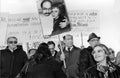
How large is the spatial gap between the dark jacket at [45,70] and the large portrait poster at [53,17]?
A: 5.55 ft

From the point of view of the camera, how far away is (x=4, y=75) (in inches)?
228

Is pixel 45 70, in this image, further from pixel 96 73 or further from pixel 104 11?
pixel 104 11

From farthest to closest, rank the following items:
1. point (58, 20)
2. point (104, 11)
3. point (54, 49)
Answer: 1. point (104, 11)
2. point (54, 49)
3. point (58, 20)

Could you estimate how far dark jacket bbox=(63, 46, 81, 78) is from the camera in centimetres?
566

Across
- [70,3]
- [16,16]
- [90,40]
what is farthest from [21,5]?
[90,40]

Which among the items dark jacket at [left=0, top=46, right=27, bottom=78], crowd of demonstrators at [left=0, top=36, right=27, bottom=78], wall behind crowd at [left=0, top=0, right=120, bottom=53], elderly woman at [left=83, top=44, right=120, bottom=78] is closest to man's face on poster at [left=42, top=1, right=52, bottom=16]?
crowd of demonstrators at [left=0, top=36, right=27, bottom=78]

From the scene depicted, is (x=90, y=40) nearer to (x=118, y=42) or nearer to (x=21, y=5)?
(x=118, y=42)

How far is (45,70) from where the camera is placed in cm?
424

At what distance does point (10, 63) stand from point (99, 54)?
228cm

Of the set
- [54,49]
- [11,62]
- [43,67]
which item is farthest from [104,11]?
[43,67]

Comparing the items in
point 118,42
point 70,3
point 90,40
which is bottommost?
point 118,42

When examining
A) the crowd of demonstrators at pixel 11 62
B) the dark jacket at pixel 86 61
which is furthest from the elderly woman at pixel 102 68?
the crowd of demonstrators at pixel 11 62

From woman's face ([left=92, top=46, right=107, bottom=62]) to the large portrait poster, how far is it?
6.60ft

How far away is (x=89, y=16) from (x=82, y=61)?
206cm
